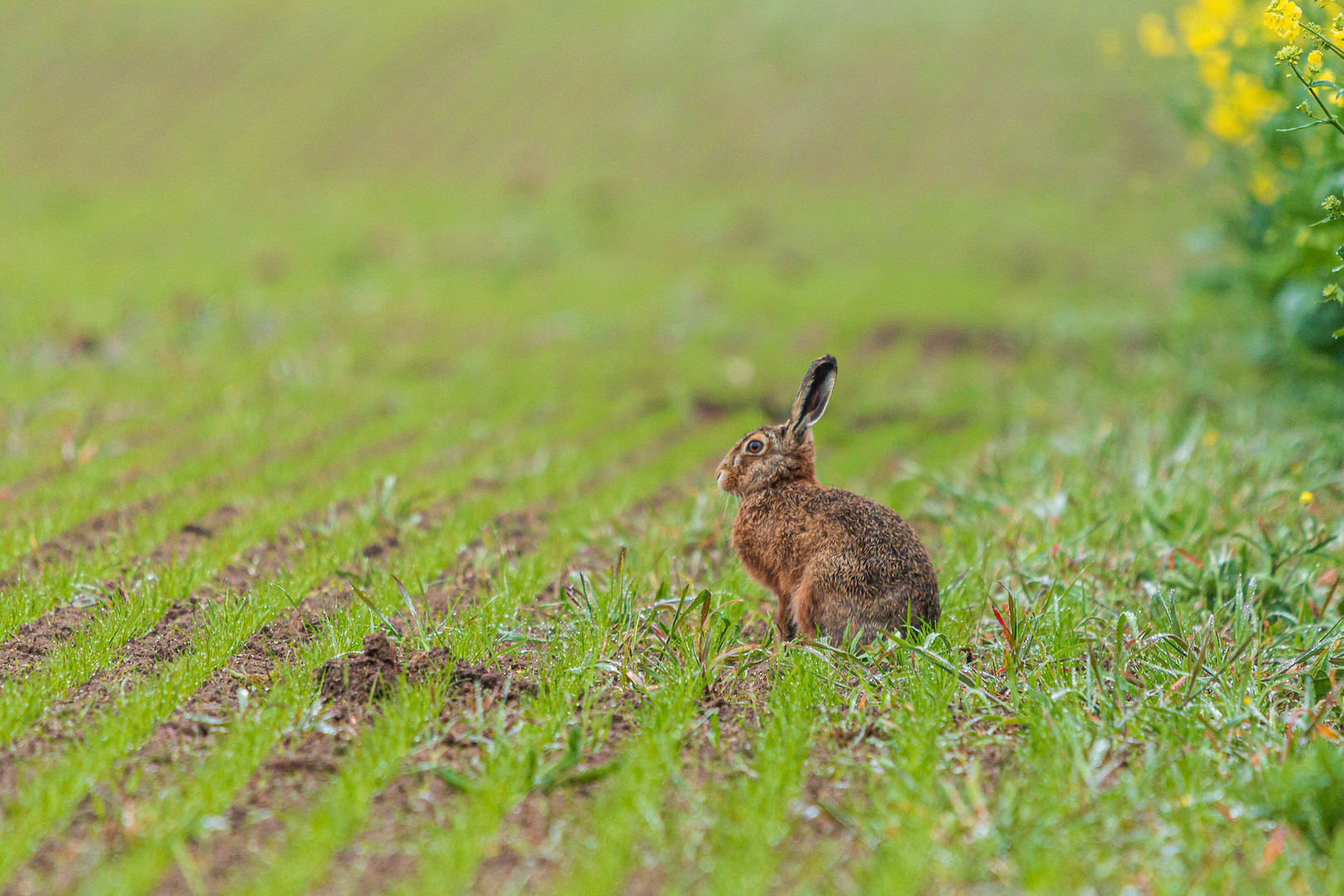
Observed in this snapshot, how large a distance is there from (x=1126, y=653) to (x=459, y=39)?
746 inches

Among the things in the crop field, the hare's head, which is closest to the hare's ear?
the hare's head

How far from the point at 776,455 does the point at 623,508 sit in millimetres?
1924

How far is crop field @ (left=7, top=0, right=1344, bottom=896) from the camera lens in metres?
3.00

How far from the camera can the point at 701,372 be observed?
402 inches

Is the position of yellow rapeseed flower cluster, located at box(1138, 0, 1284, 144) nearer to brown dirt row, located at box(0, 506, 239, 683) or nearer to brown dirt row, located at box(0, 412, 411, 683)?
brown dirt row, located at box(0, 412, 411, 683)

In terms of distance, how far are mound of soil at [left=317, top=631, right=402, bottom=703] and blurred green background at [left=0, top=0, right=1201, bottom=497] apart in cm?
393

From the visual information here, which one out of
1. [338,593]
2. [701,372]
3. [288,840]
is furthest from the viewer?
[701,372]

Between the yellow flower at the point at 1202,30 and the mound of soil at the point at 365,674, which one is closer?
the mound of soil at the point at 365,674

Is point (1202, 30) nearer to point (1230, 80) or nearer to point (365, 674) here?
point (1230, 80)

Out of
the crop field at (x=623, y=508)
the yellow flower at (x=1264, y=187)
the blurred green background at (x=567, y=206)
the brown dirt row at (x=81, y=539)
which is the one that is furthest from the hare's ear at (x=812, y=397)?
the yellow flower at (x=1264, y=187)

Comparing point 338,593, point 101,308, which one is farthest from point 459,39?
point 338,593

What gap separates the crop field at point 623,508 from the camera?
3.00m

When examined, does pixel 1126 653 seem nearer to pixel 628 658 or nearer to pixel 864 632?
pixel 864 632

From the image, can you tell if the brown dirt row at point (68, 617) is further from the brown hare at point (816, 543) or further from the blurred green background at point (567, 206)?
the brown hare at point (816, 543)
